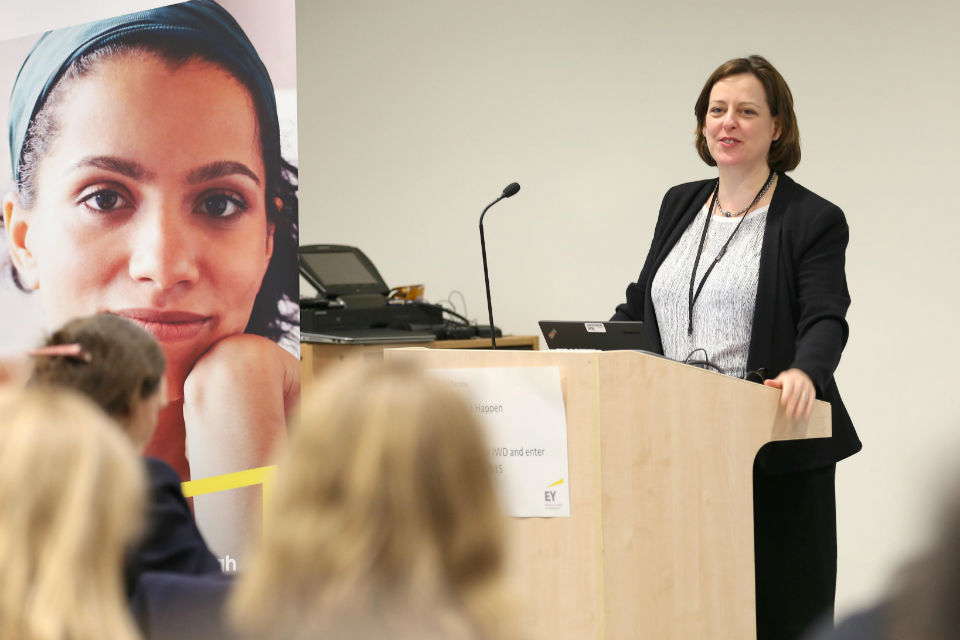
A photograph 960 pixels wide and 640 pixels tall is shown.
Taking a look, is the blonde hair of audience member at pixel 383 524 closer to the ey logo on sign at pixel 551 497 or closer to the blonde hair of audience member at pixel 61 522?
the blonde hair of audience member at pixel 61 522

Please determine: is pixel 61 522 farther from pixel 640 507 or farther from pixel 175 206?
pixel 175 206

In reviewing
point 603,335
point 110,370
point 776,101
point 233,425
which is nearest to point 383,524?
point 110,370

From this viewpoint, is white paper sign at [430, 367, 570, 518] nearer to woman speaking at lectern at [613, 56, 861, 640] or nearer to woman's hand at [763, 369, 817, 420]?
woman's hand at [763, 369, 817, 420]

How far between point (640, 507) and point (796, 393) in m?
0.44

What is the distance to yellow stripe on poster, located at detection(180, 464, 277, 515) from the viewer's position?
9.87 ft

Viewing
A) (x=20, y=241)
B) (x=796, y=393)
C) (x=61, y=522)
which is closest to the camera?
(x=61, y=522)

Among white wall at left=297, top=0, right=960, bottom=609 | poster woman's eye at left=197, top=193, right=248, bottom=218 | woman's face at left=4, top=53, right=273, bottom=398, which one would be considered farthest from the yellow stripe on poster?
white wall at left=297, top=0, right=960, bottom=609

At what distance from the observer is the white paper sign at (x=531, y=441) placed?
6.94 ft

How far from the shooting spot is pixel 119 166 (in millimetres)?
Result: 3055

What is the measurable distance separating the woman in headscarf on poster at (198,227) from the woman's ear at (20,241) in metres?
0.26

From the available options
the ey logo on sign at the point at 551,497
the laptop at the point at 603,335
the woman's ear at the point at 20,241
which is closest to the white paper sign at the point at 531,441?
the ey logo on sign at the point at 551,497

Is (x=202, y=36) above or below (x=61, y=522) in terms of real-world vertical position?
above

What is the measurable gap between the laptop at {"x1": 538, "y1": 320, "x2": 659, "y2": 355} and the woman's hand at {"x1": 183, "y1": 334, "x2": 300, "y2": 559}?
101cm

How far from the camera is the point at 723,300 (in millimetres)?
2570
